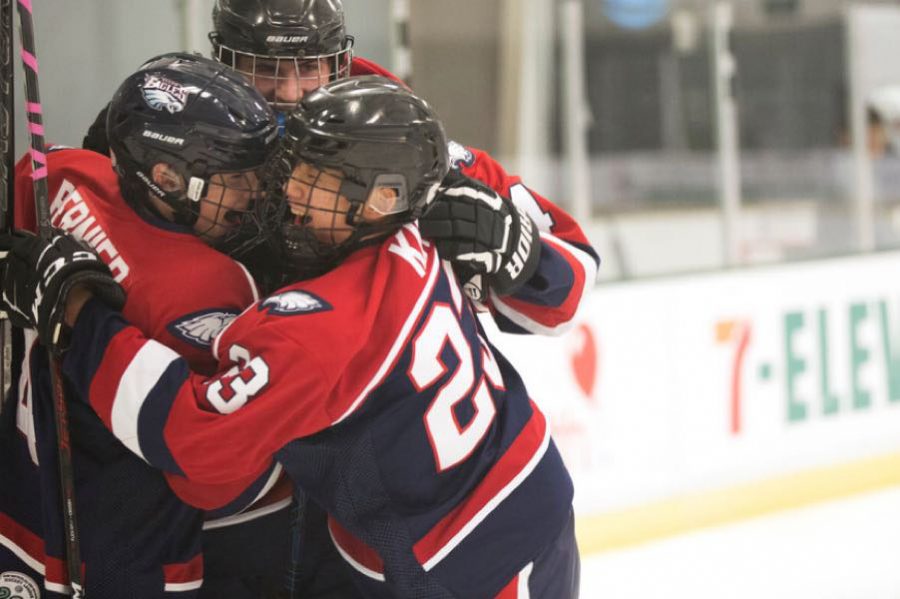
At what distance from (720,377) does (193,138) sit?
2473mm

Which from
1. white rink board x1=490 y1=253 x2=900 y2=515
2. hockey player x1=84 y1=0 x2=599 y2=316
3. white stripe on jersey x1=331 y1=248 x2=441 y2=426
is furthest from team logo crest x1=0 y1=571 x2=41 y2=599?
white rink board x1=490 y1=253 x2=900 y2=515

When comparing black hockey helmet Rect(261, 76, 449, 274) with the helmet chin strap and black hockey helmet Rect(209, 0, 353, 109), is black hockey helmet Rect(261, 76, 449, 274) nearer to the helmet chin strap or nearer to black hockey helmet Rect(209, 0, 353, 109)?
the helmet chin strap

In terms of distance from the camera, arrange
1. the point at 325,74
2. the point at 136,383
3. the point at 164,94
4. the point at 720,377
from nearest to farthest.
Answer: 1. the point at 136,383
2. the point at 164,94
3. the point at 325,74
4. the point at 720,377

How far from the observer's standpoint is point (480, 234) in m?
1.60

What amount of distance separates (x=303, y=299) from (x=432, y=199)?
→ 232 millimetres

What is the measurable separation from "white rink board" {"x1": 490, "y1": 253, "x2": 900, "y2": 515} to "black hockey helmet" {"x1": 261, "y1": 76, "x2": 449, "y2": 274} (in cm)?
170

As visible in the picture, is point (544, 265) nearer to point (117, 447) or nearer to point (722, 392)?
point (117, 447)

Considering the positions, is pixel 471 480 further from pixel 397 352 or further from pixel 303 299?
pixel 303 299

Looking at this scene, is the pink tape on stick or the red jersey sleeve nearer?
the pink tape on stick

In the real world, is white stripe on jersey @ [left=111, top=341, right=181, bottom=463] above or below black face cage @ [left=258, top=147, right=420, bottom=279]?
below

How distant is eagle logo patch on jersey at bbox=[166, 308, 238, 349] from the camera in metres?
1.47

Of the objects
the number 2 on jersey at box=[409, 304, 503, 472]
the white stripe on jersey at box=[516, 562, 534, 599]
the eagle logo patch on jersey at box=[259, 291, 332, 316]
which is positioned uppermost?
the eagle logo patch on jersey at box=[259, 291, 332, 316]

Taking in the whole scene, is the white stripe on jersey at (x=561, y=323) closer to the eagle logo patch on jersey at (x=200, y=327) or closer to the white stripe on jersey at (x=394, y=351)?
the white stripe on jersey at (x=394, y=351)

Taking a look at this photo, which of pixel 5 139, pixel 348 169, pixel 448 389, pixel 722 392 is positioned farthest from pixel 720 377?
pixel 5 139
